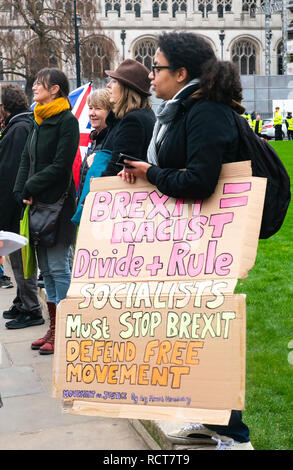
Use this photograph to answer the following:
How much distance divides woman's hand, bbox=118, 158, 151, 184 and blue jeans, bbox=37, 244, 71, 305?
2.01m

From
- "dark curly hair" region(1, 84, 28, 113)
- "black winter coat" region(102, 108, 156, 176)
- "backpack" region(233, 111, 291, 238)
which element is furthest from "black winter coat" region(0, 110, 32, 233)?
"backpack" region(233, 111, 291, 238)

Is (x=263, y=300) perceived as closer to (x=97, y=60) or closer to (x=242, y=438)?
(x=242, y=438)

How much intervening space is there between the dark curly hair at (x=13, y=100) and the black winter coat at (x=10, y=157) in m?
0.12

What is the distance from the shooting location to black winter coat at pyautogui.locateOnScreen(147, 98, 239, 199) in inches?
110

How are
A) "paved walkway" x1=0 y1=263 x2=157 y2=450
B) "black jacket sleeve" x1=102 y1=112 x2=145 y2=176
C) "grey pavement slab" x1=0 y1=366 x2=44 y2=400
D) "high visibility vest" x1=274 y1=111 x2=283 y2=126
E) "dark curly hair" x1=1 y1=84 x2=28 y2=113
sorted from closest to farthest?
"paved walkway" x1=0 y1=263 x2=157 y2=450, "black jacket sleeve" x1=102 y1=112 x2=145 y2=176, "grey pavement slab" x1=0 y1=366 x2=44 y2=400, "dark curly hair" x1=1 y1=84 x2=28 y2=113, "high visibility vest" x1=274 y1=111 x2=283 y2=126

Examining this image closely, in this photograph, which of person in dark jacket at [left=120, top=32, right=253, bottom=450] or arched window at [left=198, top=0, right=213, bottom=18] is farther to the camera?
arched window at [left=198, top=0, right=213, bottom=18]

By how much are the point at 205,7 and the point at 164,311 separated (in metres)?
66.0

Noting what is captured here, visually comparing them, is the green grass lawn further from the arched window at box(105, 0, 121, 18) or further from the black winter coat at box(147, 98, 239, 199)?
the arched window at box(105, 0, 121, 18)

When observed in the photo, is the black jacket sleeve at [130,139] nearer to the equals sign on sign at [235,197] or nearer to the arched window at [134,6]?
the equals sign on sign at [235,197]

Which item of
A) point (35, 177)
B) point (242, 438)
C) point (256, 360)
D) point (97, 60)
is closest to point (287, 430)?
point (242, 438)

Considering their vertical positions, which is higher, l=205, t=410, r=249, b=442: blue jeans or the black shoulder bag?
the black shoulder bag

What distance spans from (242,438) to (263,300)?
284 cm

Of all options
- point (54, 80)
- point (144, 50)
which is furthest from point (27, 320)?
point (144, 50)

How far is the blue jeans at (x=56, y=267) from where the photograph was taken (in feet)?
16.2
